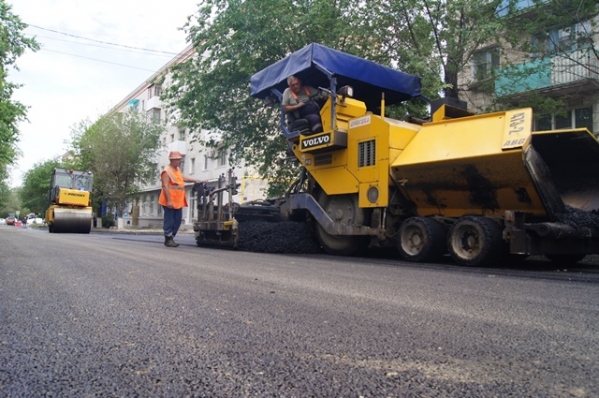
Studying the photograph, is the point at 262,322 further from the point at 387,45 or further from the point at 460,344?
the point at 387,45

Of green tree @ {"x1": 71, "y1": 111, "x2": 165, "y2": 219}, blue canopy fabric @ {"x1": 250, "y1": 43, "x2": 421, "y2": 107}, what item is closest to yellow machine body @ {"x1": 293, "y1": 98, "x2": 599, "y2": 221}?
blue canopy fabric @ {"x1": 250, "y1": 43, "x2": 421, "y2": 107}

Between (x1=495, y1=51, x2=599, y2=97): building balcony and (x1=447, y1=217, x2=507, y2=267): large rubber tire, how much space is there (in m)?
5.90

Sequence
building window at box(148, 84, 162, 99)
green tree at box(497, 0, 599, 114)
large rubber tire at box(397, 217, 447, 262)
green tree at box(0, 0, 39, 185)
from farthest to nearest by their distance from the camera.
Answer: building window at box(148, 84, 162, 99)
green tree at box(0, 0, 39, 185)
green tree at box(497, 0, 599, 114)
large rubber tire at box(397, 217, 447, 262)

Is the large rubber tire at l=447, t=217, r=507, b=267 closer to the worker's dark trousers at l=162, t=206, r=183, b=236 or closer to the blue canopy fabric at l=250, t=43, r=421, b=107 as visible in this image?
the blue canopy fabric at l=250, t=43, r=421, b=107

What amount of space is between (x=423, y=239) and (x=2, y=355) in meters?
5.26

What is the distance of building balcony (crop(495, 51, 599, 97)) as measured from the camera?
10727mm

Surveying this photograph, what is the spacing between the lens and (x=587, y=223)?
5668 millimetres

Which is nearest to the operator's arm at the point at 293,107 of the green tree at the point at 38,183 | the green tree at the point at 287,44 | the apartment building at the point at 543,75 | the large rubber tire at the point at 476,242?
the green tree at the point at 287,44

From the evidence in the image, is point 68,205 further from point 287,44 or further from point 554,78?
point 554,78

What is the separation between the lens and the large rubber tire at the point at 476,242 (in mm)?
5685

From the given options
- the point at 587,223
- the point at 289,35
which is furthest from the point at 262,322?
the point at 289,35

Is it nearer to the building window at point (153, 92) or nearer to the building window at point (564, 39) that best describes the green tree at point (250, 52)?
the building window at point (564, 39)

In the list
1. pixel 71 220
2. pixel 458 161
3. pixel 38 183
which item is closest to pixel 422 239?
pixel 458 161

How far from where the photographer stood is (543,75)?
12578 millimetres
